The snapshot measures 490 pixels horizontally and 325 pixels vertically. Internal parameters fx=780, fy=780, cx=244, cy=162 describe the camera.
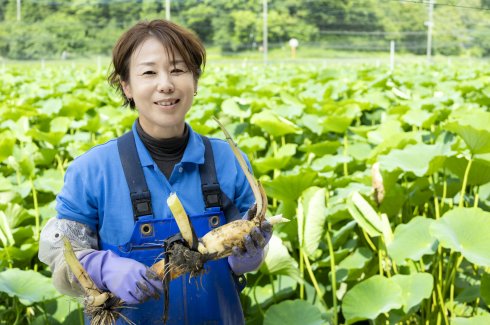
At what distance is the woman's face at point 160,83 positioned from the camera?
1.36m

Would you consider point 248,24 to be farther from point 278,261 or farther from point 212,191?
point 212,191

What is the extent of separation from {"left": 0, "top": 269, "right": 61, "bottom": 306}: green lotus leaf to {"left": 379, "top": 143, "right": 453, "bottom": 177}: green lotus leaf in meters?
0.95

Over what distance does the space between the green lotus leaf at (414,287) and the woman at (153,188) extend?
592 millimetres

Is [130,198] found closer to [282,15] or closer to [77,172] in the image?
[77,172]

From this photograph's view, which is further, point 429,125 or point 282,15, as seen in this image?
point 282,15

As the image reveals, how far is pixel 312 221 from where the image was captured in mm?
2016

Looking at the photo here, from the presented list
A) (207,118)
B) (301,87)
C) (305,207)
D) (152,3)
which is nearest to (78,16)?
(152,3)

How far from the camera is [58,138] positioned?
129 inches

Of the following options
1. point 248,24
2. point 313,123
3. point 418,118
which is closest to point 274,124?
point 313,123

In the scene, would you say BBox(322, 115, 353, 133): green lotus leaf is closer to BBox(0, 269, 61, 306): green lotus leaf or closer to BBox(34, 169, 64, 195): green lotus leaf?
BBox(34, 169, 64, 195): green lotus leaf

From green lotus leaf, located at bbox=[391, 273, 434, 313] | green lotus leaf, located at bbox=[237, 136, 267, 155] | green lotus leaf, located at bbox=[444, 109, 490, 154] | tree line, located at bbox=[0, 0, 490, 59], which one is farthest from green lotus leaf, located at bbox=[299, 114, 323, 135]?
tree line, located at bbox=[0, 0, 490, 59]

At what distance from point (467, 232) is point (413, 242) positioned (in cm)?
20

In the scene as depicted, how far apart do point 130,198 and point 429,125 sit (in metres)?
2.23

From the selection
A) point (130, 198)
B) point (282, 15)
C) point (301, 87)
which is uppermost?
point (130, 198)
